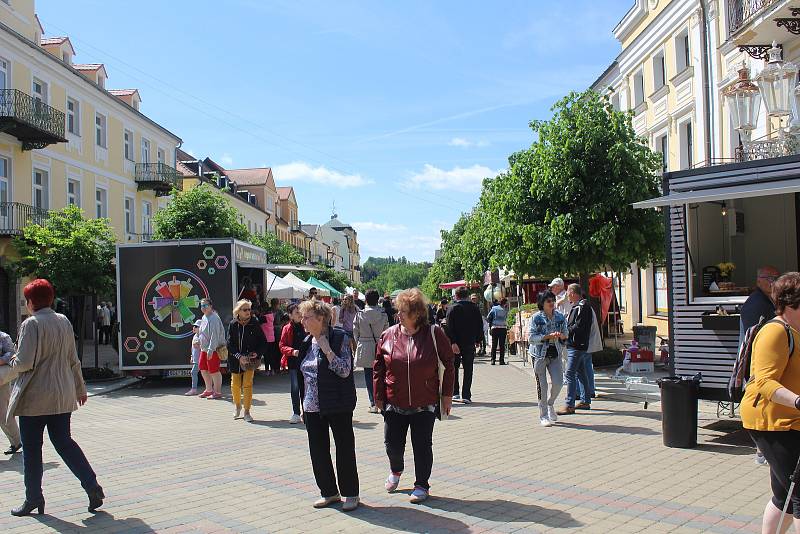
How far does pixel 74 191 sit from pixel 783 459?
29.0 meters

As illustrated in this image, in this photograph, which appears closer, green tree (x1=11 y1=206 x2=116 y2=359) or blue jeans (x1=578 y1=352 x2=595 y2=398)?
blue jeans (x1=578 y1=352 x2=595 y2=398)

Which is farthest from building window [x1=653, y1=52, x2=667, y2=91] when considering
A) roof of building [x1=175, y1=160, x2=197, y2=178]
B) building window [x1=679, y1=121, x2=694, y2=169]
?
roof of building [x1=175, y1=160, x2=197, y2=178]

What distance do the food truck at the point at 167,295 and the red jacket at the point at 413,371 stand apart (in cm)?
946

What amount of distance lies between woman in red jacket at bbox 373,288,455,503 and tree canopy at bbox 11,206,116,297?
1154cm

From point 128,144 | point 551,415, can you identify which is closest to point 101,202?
point 128,144

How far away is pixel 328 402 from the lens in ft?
18.9

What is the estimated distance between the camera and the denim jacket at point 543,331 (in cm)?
941

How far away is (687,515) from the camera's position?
5477 millimetres

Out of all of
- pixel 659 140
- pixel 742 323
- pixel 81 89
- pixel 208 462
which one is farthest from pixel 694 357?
pixel 81 89

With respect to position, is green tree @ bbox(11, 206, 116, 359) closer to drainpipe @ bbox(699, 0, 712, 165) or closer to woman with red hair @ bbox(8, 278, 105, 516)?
woman with red hair @ bbox(8, 278, 105, 516)

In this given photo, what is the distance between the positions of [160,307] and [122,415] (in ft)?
12.8

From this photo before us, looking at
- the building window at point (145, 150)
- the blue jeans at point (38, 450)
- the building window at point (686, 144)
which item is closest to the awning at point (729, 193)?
the blue jeans at point (38, 450)

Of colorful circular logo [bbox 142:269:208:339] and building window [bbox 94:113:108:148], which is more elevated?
building window [bbox 94:113:108:148]

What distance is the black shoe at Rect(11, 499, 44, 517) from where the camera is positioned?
5801 mm
